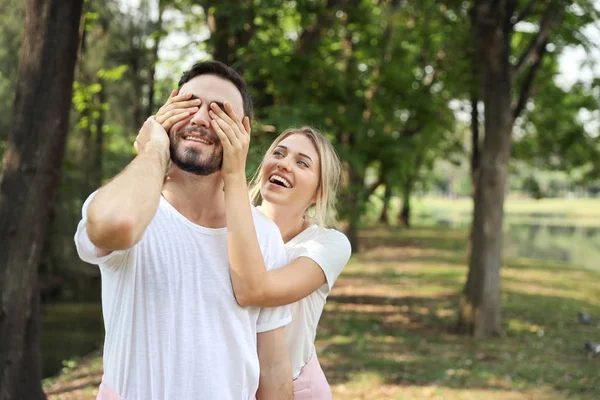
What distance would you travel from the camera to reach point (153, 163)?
192 cm

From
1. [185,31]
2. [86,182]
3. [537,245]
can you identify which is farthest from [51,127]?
[537,245]

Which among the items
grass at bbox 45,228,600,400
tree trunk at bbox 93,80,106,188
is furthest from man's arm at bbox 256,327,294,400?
tree trunk at bbox 93,80,106,188

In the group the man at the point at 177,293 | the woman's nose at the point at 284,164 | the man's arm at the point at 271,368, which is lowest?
the man's arm at the point at 271,368

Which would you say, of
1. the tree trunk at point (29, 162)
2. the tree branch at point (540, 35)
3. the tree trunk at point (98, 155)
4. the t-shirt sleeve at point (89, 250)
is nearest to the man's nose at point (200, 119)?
the t-shirt sleeve at point (89, 250)

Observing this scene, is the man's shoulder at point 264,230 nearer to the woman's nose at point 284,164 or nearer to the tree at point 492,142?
the woman's nose at point 284,164

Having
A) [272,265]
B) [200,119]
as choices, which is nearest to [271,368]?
[272,265]

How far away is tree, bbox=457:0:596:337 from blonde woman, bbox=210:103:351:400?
24.0ft

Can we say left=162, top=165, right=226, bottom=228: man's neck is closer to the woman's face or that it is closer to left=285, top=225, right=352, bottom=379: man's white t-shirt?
left=285, top=225, right=352, bottom=379: man's white t-shirt

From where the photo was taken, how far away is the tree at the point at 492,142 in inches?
395

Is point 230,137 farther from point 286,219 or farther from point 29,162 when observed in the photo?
point 29,162

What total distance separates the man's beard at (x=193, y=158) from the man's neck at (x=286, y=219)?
955 mm

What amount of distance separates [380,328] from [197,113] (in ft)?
31.0

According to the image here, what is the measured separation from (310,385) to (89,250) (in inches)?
55.0

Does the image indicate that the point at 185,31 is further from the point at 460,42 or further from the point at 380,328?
the point at 380,328
